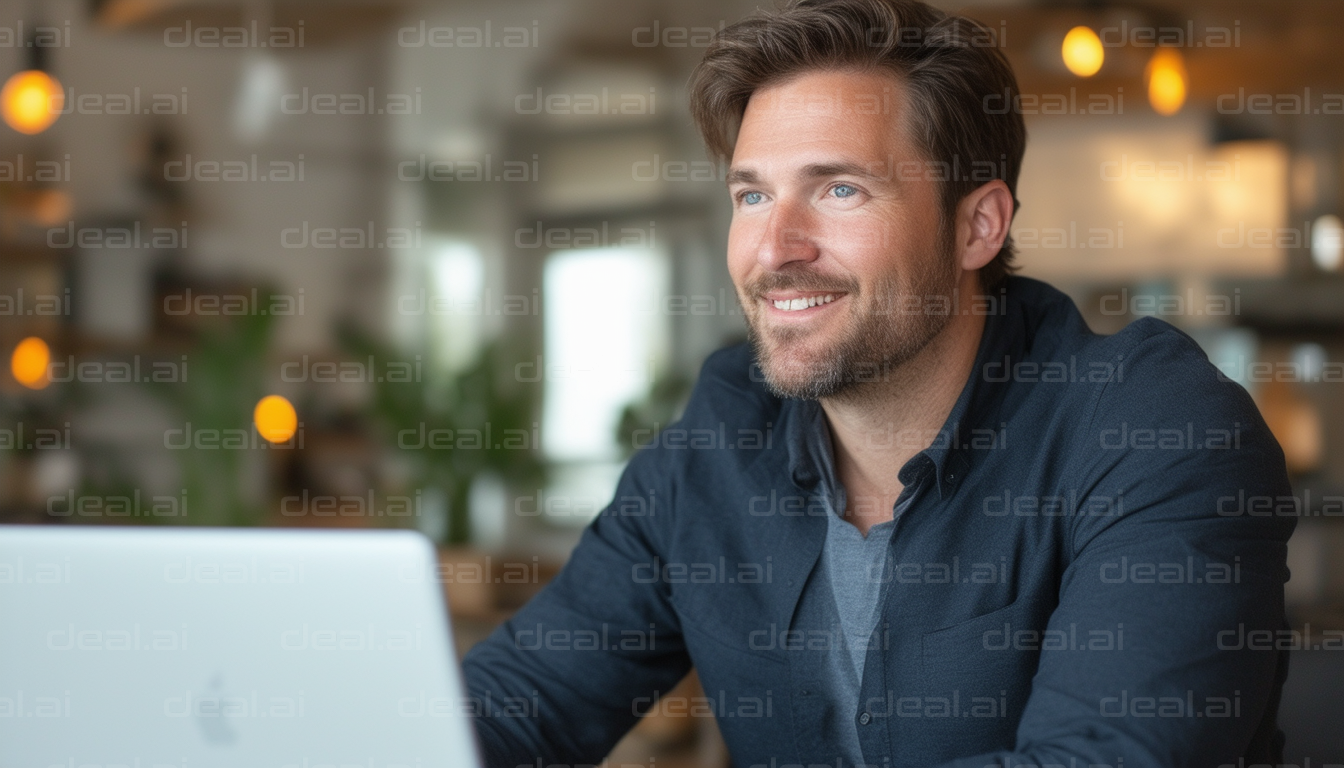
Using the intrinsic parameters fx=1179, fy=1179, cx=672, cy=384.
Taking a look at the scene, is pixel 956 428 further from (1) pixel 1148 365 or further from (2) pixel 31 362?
(2) pixel 31 362

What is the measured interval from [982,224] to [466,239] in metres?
3.54

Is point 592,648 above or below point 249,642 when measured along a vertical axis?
below

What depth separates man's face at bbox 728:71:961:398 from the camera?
1437 millimetres

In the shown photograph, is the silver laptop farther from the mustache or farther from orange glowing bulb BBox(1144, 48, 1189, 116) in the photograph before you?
orange glowing bulb BBox(1144, 48, 1189, 116)

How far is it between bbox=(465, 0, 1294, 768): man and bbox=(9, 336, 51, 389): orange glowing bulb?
3.91 metres

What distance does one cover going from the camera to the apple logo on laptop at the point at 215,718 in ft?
2.82

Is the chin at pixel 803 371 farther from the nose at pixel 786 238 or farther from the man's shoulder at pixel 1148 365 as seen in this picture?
the man's shoulder at pixel 1148 365

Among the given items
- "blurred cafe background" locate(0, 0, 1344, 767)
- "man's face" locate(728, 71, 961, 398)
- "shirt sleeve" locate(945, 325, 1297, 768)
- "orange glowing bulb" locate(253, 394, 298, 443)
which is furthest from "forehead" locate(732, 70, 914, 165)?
"orange glowing bulb" locate(253, 394, 298, 443)

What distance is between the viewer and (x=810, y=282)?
4.74 ft

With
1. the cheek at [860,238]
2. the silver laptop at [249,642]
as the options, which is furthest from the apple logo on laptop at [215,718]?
the cheek at [860,238]

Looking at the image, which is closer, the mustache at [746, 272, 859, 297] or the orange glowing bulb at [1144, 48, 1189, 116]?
the mustache at [746, 272, 859, 297]

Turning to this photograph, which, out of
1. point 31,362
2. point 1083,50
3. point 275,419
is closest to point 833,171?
point 1083,50

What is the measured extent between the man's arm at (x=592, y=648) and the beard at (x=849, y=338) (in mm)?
234

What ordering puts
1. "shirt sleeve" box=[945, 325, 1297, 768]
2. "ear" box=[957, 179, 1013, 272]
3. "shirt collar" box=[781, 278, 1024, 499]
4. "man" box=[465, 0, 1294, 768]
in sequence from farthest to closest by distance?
"ear" box=[957, 179, 1013, 272] → "shirt collar" box=[781, 278, 1024, 499] → "man" box=[465, 0, 1294, 768] → "shirt sleeve" box=[945, 325, 1297, 768]
